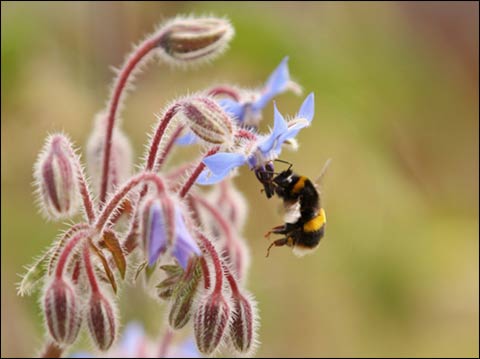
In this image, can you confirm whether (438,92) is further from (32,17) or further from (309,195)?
(309,195)

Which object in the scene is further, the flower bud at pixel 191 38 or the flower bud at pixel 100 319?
the flower bud at pixel 191 38

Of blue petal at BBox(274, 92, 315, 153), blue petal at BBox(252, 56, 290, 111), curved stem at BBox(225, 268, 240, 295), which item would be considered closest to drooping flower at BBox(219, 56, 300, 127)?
blue petal at BBox(252, 56, 290, 111)

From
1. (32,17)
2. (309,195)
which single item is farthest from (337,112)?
(309,195)

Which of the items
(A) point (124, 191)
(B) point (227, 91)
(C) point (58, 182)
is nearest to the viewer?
(A) point (124, 191)

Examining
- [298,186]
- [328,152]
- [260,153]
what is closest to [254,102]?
[298,186]

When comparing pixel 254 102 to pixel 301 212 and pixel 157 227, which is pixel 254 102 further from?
pixel 157 227

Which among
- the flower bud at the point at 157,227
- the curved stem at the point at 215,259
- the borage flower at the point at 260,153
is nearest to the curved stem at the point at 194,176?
the borage flower at the point at 260,153

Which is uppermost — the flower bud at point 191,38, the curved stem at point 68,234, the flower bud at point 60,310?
the flower bud at point 191,38

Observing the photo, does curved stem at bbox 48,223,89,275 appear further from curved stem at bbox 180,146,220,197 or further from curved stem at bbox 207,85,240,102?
curved stem at bbox 207,85,240,102

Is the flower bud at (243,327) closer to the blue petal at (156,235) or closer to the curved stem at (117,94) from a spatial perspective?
the blue petal at (156,235)
